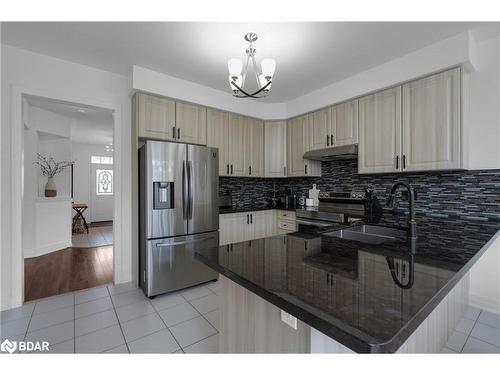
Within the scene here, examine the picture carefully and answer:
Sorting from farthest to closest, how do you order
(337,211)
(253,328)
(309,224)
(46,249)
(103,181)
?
1. (103,181)
2. (46,249)
3. (309,224)
4. (337,211)
5. (253,328)

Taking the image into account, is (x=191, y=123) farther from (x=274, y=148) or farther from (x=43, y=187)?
(x=43, y=187)

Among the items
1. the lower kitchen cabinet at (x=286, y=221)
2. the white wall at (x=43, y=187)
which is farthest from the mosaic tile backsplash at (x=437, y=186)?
the white wall at (x=43, y=187)

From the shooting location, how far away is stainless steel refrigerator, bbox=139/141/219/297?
2482mm

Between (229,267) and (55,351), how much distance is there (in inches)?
67.7

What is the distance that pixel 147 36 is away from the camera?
205 centimetres

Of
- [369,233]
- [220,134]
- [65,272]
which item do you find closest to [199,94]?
[220,134]

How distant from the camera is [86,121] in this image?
196 inches

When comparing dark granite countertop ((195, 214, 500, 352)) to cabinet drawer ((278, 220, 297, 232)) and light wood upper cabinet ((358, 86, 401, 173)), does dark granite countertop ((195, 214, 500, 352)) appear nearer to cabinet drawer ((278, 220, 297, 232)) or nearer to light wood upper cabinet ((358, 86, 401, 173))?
light wood upper cabinet ((358, 86, 401, 173))

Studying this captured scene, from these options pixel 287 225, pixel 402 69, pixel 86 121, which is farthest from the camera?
pixel 86 121

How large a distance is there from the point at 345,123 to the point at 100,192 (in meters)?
7.91

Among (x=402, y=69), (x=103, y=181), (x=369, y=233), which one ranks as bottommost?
(x=369, y=233)

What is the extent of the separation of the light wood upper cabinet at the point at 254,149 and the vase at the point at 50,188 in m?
3.84

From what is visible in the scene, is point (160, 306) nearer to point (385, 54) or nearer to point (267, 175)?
point (267, 175)
